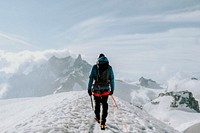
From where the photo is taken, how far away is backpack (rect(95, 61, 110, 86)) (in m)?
14.8

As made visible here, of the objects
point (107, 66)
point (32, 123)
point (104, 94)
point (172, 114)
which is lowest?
point (172, 114)

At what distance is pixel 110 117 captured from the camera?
1989 cm

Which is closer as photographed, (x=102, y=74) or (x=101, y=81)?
(x=102, y=74)

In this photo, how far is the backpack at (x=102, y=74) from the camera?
48.5 feet

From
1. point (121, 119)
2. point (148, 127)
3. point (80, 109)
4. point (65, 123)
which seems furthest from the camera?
point (80, 109)

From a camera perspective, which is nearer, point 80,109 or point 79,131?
point 79,131

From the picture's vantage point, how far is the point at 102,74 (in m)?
15.0

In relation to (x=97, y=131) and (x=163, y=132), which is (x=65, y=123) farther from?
(x=163, y=132)

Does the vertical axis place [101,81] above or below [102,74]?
below

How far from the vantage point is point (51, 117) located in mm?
18297

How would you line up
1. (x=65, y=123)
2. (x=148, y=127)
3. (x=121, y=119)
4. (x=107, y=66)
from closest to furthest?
(x=107, y=66) < (x=65, y=123) < (x=148, y=127) < (x=121, y=119)

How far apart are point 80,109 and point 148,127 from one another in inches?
239

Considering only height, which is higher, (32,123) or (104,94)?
(104,94)

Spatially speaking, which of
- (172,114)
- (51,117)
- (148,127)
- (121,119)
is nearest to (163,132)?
(148,127)
